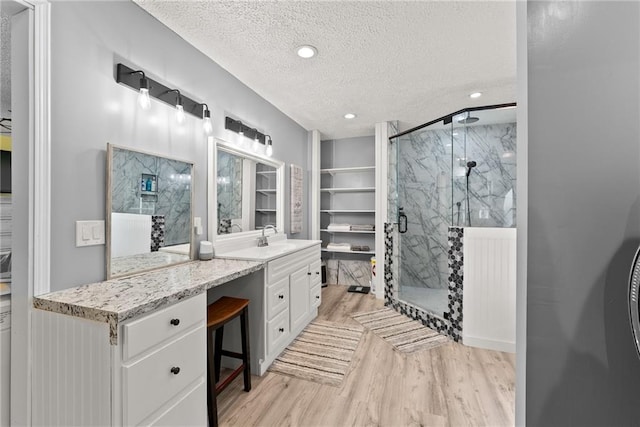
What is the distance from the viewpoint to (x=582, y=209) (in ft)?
2.06

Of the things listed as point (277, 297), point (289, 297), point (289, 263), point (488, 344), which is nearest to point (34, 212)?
point (277, 297)

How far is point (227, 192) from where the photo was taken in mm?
2428

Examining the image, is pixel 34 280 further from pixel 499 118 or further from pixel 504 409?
pixel 499 118

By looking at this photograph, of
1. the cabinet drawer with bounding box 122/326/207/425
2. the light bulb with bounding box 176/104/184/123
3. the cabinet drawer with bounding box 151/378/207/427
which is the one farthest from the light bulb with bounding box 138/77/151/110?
the cabinet drawer with bounding box 151/378/207/427

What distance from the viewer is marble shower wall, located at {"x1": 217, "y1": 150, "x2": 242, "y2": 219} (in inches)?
91.9

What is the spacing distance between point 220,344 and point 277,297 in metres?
0.53

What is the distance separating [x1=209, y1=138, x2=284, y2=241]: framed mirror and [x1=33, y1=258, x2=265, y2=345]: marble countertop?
70 centimetres

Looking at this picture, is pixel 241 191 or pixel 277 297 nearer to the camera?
pixel 277 297

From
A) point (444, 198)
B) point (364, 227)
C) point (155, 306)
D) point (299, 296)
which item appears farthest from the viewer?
point (364, 227)

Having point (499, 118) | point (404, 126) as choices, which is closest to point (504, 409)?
point (499, 118)

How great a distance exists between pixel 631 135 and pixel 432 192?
3.23 m

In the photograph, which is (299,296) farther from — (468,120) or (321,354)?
(468,120)

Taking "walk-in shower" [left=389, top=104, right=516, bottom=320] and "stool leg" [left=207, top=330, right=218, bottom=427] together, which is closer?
"stool leg" [left=207, top=330, right=218, bottom=427]

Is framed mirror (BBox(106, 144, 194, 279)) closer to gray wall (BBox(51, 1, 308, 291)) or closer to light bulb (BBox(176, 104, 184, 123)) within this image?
gray wall (BBox(51, 1, 308, 291))
